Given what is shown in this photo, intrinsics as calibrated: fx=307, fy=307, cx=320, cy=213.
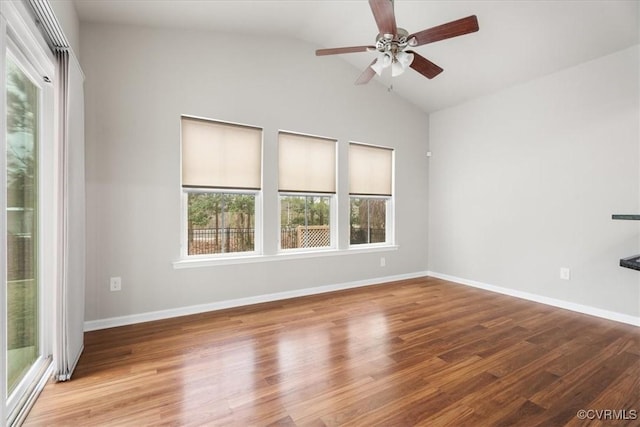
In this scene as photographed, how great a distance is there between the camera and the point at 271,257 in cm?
394

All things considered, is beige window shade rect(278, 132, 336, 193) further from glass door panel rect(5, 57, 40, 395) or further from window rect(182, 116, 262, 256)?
glass door panel rect(5, 57, 40, 395)

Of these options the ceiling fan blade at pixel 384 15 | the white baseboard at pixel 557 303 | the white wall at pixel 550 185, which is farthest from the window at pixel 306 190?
the white baseboard at pixel 557 303

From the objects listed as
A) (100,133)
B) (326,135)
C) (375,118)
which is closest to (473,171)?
(375,118)

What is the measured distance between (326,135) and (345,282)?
216cm

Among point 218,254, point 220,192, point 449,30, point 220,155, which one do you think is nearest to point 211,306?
point 218,254

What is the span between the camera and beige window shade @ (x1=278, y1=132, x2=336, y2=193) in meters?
4.08

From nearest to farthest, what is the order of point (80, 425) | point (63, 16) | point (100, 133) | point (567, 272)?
point (80, 425)
point (63, 16)
point (100, 133)
point (567, 272)

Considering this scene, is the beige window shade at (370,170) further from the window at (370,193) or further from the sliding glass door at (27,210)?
the sliding glass door at (27,210)

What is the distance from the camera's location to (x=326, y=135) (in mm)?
4359

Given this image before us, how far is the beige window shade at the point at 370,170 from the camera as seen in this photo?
470 cm

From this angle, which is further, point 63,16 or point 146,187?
point 146,187

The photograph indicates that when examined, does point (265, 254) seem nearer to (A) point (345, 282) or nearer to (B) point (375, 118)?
(A) point (345, 282)

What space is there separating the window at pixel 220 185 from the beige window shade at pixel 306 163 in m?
0.36

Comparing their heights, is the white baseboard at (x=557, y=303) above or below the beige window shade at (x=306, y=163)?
below
